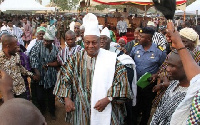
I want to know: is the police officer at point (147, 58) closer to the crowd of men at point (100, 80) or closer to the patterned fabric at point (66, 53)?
the crowd of men at point (100, 80)

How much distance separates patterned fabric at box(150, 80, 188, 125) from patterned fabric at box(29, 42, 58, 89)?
2.91 metres

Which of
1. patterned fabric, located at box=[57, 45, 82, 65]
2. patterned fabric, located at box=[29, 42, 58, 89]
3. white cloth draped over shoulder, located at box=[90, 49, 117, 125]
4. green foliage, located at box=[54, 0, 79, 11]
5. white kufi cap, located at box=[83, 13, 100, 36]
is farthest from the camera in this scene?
green foliage, located at box=[54, 0, 79, 11]

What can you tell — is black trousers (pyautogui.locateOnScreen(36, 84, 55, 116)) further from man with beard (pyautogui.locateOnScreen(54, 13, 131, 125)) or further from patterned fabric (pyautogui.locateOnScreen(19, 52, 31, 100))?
man with beard (pyautogui.locateOnScreen(54, 13, 131, 125))

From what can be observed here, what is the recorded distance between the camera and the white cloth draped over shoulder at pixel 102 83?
304 centimetres

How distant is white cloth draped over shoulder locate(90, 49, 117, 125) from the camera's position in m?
3.04

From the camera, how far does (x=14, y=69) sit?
12.5 ft

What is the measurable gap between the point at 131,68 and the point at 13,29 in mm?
8581

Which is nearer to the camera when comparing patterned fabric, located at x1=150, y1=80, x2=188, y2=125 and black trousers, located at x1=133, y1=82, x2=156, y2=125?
patterned fabric, located at x1=150, y1=80, x2=188, y2=125

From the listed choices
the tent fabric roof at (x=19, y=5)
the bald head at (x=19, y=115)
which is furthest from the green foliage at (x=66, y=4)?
the bald head at (x=19, y=115)

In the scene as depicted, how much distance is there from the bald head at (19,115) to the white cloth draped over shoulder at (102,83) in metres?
1.85

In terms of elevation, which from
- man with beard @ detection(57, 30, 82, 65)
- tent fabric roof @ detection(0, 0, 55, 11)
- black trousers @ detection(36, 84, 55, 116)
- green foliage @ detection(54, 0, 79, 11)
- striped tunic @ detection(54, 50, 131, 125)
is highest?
green foliage @ detection(54, 0, 79, 11)

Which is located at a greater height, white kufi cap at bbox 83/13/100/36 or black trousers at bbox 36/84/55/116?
white kufi cap at bbox 83/13/100/36

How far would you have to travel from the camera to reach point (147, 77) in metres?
4.25

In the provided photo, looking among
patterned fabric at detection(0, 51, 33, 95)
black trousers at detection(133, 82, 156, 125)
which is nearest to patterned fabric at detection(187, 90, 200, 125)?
patterned fabric at detection(0, 51, 33, 95)
